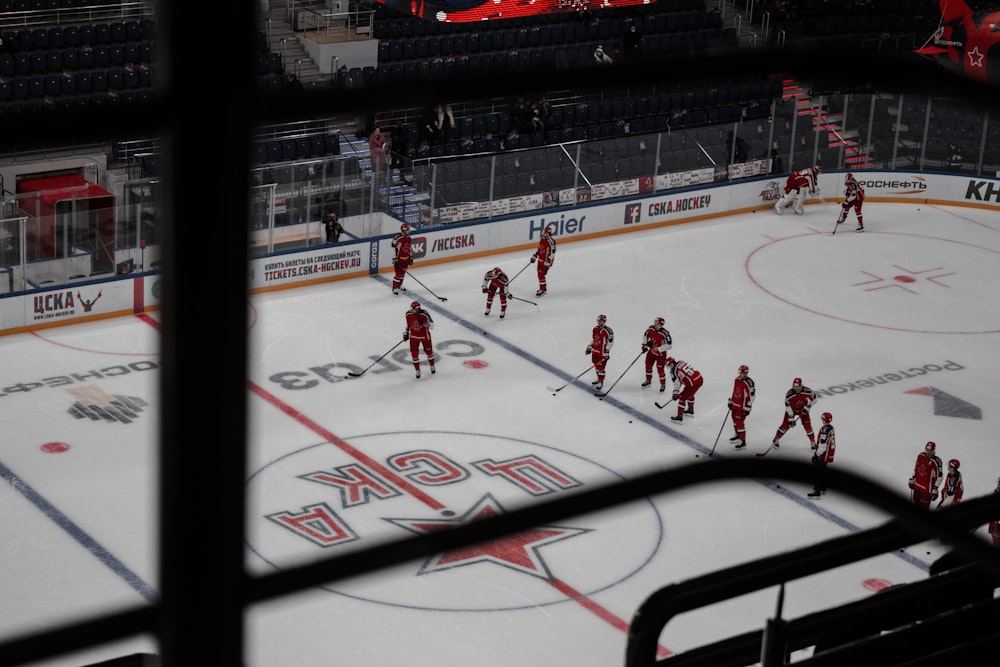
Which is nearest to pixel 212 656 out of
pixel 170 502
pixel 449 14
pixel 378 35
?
pixel 170 502

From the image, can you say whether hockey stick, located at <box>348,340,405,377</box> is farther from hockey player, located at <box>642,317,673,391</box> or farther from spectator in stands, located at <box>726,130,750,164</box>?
spectator in stands, located at <box>726,130,750,164</box>

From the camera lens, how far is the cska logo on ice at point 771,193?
25.7 metres

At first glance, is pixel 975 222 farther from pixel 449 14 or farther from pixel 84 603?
pixel 84 603

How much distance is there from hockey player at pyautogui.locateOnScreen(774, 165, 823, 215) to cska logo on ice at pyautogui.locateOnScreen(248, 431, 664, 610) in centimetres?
1065

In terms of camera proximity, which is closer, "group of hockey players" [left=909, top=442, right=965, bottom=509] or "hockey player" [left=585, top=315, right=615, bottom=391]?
"group of hockey players" [left=909, top=442, right=965, bottom=509]

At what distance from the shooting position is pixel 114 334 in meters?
18.7

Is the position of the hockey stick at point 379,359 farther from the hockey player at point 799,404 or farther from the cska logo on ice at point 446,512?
the hockey player at point 799,404

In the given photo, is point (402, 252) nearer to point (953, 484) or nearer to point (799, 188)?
point (799, 188)

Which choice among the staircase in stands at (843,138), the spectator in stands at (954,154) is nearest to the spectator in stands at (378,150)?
the staircase in stands at (843,138)

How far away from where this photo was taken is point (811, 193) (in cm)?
2542

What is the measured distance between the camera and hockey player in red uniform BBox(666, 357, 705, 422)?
16500mm

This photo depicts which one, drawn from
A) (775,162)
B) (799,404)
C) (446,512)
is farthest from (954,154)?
(446,512)

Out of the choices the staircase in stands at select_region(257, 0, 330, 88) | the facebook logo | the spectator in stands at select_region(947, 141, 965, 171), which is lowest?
the facebook logo

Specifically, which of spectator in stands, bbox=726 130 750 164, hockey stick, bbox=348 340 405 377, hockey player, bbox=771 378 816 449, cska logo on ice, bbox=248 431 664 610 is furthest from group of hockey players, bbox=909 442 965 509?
spectator in stands, bbox=726 130 750 164
